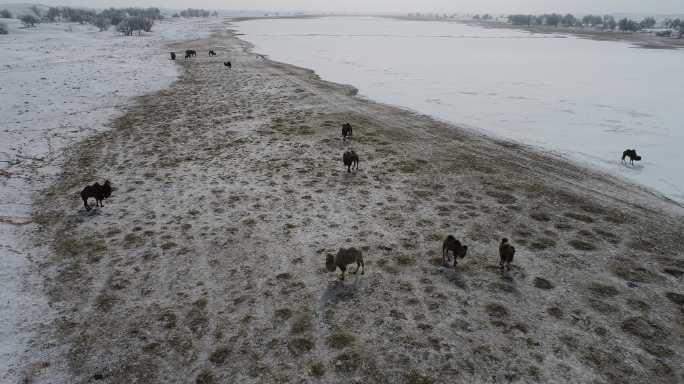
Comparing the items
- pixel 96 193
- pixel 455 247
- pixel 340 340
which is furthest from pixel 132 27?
pixel 340 340

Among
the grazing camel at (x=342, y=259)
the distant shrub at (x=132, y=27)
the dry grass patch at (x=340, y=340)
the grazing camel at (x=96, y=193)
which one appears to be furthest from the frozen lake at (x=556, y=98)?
the distant shrub at (x=132, y=27)

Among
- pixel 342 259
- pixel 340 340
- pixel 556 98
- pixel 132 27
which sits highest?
pixel 132 27

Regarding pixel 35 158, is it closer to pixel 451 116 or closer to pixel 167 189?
pixel 167 189

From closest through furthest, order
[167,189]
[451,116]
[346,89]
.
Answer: [167,189]
[451,116]
[346,89]

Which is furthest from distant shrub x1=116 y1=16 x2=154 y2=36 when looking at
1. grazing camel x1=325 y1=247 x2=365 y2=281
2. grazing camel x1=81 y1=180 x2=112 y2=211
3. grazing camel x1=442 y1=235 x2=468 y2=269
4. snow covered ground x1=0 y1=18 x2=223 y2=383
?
grazing camel x1=442 y1=235 x2=468 y2=269

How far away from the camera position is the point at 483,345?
7422mm

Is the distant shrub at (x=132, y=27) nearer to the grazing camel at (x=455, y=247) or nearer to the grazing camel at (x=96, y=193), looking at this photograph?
the grazing camel at (x=96, y=193)

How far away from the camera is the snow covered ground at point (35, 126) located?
26.4ft

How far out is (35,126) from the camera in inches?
792

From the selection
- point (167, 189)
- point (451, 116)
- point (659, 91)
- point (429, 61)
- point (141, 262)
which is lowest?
point (141, 262)

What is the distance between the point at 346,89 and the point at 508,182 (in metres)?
20.6

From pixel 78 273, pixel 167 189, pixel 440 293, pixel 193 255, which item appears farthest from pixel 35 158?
pixel 440 293

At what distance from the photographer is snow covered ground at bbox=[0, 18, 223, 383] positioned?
316 inches

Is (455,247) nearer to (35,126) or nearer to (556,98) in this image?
(35,126)
